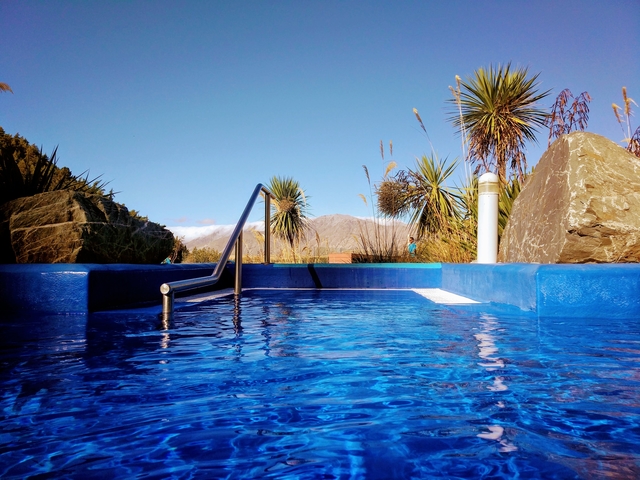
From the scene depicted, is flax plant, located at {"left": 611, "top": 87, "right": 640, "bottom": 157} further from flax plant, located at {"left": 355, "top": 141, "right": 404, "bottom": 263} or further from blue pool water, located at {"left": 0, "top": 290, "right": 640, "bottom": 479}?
blue pool water, located at {"left": 0, "top": 290, "right": 640, "bottom": 479}

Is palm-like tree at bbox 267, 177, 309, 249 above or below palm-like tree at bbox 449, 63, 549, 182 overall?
below

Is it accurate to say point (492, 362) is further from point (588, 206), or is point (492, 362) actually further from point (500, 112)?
point (500, 112)

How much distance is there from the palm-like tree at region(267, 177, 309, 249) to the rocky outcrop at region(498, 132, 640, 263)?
12374mm

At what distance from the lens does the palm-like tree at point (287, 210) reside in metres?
16.7

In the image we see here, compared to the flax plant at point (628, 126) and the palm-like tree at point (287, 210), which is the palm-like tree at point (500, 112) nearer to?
the flax plant at point (628, 126)

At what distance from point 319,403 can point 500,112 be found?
10759 millimetres

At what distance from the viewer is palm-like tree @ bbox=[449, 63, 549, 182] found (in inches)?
422

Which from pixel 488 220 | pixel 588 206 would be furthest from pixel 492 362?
pixel 488 220

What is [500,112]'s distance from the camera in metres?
10.8

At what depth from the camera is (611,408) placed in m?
1.24

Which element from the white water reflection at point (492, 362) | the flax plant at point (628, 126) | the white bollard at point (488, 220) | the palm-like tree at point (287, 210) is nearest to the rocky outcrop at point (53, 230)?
the white water reflection at point (492, 362)

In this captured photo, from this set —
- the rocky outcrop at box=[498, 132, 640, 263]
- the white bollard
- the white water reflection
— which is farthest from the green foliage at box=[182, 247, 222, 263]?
the white water reflection

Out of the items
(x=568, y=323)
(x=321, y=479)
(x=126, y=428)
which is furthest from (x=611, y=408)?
(x=568, y=323)

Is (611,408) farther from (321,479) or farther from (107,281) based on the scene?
(107,281)
